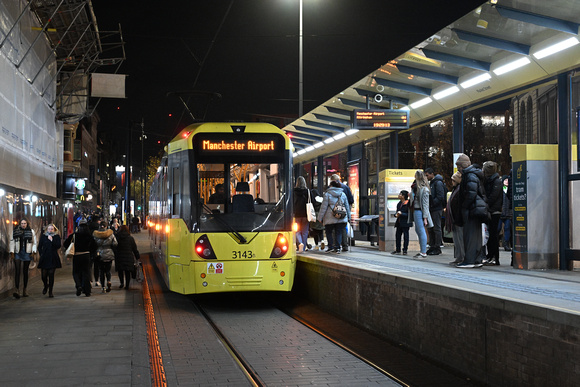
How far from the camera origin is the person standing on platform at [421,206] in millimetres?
13945

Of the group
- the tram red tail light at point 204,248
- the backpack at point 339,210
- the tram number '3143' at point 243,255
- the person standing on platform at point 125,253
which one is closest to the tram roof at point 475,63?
the backpack at point 339,210

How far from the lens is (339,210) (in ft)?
49.4

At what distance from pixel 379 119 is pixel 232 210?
6.77 meters

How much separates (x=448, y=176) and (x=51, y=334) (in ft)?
133

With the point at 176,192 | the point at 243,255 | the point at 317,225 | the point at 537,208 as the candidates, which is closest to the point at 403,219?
the point at 317,225

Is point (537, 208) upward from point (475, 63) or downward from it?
downward

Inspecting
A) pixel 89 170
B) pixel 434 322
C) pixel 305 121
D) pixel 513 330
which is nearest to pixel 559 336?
pixel 513 330

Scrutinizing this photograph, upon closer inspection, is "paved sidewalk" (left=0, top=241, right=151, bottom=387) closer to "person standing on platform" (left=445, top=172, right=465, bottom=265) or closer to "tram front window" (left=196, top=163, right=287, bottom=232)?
"tram front window" (left=196, top=163, right=287, bottom=232)

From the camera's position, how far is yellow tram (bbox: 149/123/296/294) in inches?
457

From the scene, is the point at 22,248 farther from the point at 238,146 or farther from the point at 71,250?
the point at 238,146

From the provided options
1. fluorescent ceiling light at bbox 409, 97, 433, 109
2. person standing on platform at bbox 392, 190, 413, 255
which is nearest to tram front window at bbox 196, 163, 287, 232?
person standing on platform at bbox 392, 190, 413, 255

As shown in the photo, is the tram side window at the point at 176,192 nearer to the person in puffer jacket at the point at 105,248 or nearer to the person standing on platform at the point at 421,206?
the person in puffer jacket at the point at 105,248

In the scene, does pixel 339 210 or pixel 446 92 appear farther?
pixel 446 92

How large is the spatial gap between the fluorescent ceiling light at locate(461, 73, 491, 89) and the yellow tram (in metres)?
4.16
